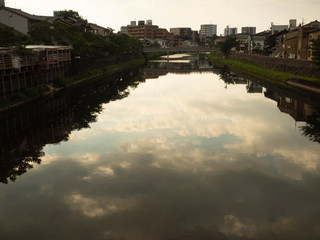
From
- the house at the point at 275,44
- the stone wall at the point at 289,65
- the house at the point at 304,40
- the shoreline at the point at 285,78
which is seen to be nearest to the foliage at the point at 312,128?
the shoreline at the point at 285,78

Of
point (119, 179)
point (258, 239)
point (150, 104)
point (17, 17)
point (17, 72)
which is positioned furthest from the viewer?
point (17, 17)

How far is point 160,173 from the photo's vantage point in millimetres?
17625

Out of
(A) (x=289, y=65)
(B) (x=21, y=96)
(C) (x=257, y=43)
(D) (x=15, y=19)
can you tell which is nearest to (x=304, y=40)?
(A) (x=289, y=65)

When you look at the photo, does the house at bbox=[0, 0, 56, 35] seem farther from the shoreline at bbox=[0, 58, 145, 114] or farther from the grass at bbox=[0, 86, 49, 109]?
the grass at bbox=[0, 86, 49, 109]

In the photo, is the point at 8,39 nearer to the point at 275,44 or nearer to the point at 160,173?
the point at 160,173

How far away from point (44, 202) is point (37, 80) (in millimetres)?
28457

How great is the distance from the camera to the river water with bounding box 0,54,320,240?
12.6m

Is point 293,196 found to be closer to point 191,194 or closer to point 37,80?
point 191,194

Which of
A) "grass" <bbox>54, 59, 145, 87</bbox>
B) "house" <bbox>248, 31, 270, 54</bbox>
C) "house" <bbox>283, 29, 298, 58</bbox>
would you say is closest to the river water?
"grass" <bbox>54, 59, 145, 87</bbox>

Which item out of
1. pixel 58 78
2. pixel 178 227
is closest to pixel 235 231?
pixel 178 227

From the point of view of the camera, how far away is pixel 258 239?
38.5ft

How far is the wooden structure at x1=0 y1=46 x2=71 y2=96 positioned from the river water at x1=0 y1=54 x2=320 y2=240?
3690 mm

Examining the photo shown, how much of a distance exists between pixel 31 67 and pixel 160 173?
2706 cm

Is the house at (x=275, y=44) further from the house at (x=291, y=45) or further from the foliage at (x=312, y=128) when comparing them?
the foliage at (x=312, y=128)
